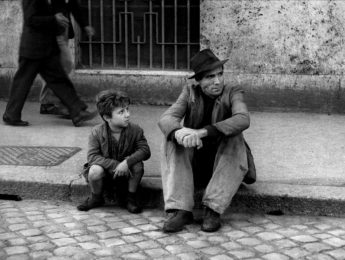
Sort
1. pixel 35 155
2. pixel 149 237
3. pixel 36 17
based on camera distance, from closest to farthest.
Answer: pixel 149 237 < pixel 35 155 < pixel 36 17

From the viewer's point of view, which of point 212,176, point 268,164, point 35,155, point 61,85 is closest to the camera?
point 212,176

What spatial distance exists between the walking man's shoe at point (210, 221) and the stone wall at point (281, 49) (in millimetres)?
3888

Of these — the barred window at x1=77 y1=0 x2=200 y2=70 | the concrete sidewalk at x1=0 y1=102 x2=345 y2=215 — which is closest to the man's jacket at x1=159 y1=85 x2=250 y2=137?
the concrete sidewalk at x1=0 y1=102 x2=345 y2=215

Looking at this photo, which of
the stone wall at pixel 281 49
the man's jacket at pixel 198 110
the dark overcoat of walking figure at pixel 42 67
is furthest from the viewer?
the stone wall at pixel 281 49

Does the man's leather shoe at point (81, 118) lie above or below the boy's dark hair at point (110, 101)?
below

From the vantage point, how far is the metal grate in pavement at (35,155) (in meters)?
6.08

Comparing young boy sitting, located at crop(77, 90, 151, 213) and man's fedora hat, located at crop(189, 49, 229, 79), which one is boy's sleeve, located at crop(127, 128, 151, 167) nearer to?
young boy sitting, located at crop(77, 90, 151, 213)

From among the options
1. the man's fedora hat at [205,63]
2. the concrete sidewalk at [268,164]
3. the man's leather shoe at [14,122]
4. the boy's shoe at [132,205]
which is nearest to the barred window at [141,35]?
the concrete sidewalk at [268,164]

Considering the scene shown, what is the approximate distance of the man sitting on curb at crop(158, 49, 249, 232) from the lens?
189 inches

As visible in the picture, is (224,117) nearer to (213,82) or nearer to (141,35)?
(213,82)

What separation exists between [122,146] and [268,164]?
55.3 inches

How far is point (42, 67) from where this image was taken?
782 centimetres

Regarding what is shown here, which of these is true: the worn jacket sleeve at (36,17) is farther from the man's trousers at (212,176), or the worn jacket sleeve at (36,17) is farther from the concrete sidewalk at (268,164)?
the man's trousers at (212,176)

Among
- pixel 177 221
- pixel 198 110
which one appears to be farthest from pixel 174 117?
pixel 177 221
